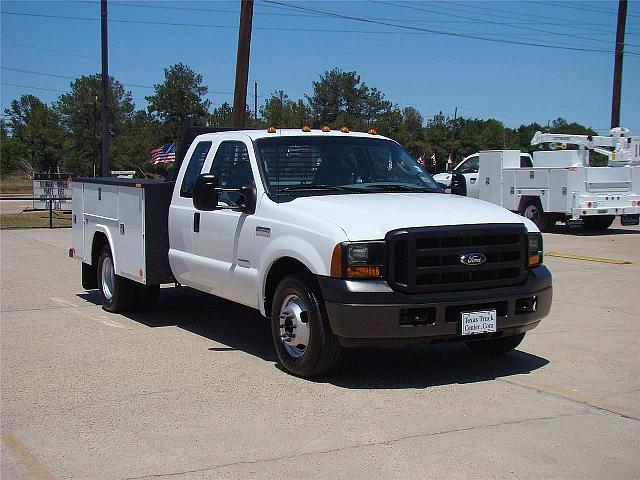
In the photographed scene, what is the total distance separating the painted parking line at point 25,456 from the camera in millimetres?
4668

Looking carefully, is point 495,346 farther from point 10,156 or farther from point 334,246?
point 10,156

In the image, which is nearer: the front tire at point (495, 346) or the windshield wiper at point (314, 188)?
the windshield wiper at point (314, 188)

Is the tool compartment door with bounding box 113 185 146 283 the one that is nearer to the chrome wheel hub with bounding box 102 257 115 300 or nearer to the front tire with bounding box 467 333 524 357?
the chrome wheel hub with bounding box 102 257 115 300

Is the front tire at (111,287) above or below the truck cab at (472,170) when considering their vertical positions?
below

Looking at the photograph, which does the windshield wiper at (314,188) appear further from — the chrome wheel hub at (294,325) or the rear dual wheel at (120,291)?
the rear dual wheel at (120,291)

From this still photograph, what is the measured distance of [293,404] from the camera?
5992 mm

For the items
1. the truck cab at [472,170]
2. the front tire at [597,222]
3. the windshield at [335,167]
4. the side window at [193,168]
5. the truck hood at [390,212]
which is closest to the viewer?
the truck hood at [390,212]

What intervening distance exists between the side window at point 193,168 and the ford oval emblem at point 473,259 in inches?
125

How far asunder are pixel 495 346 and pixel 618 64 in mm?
25234

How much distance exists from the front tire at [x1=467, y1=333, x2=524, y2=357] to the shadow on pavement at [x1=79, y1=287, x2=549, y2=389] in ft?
0.25

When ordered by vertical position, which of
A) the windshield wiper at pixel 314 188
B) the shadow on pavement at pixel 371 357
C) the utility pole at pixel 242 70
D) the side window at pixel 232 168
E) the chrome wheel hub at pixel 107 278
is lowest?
the shadow on pavement at pixel 371 357

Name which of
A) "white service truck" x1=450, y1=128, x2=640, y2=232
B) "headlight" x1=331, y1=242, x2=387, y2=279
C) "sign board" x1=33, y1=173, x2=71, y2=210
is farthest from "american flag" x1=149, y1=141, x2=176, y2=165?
"headlight" x1=331, y1=242, x2=387, y2=279

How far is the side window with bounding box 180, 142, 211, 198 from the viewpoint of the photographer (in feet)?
27.5

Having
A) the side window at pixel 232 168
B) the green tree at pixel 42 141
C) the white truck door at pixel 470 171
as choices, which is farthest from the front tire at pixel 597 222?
the green tree at pixel 42 141
